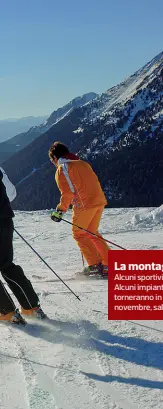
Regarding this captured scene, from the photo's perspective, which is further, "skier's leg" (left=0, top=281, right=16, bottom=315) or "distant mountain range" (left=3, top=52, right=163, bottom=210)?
"distant mountain range" (left=3, top=52, right=163, bottom=210)

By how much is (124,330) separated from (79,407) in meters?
1.26

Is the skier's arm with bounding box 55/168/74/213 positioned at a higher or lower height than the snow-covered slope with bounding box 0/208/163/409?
higher

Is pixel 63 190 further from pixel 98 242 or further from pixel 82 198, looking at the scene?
pixel 98 242

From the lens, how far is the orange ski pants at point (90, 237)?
5844 millimetres

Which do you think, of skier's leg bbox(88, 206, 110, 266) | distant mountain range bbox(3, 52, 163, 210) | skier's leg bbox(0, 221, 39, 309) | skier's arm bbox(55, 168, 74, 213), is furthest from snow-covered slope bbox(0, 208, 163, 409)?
distant mountain range bbox(3, 52, 163, 210)

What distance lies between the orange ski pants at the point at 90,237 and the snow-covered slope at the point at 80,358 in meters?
0.50

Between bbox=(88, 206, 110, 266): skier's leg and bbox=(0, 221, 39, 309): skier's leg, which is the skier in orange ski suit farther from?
bbox=(0, 221, 39, 309): skier's leg

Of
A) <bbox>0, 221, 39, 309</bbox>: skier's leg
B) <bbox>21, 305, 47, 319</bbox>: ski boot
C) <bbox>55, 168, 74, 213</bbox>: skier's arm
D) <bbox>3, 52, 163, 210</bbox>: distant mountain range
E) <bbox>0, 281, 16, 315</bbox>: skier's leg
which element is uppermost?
<bbox>55, 168, 74, 213</bbox>: skier's arm

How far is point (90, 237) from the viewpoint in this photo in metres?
5.91

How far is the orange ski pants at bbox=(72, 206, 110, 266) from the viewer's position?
5844 mm

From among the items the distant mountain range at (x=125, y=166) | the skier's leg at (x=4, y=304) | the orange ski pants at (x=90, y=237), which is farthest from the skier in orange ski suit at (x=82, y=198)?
the distant mountain range at (x=125, y=166)

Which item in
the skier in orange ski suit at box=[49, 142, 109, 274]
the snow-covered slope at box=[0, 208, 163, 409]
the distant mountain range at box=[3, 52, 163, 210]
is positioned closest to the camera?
the snow-covered slope at box=[0, 208, 163, 409]

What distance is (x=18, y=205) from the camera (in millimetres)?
172125

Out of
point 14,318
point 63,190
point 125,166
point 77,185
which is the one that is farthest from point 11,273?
point 125,166
